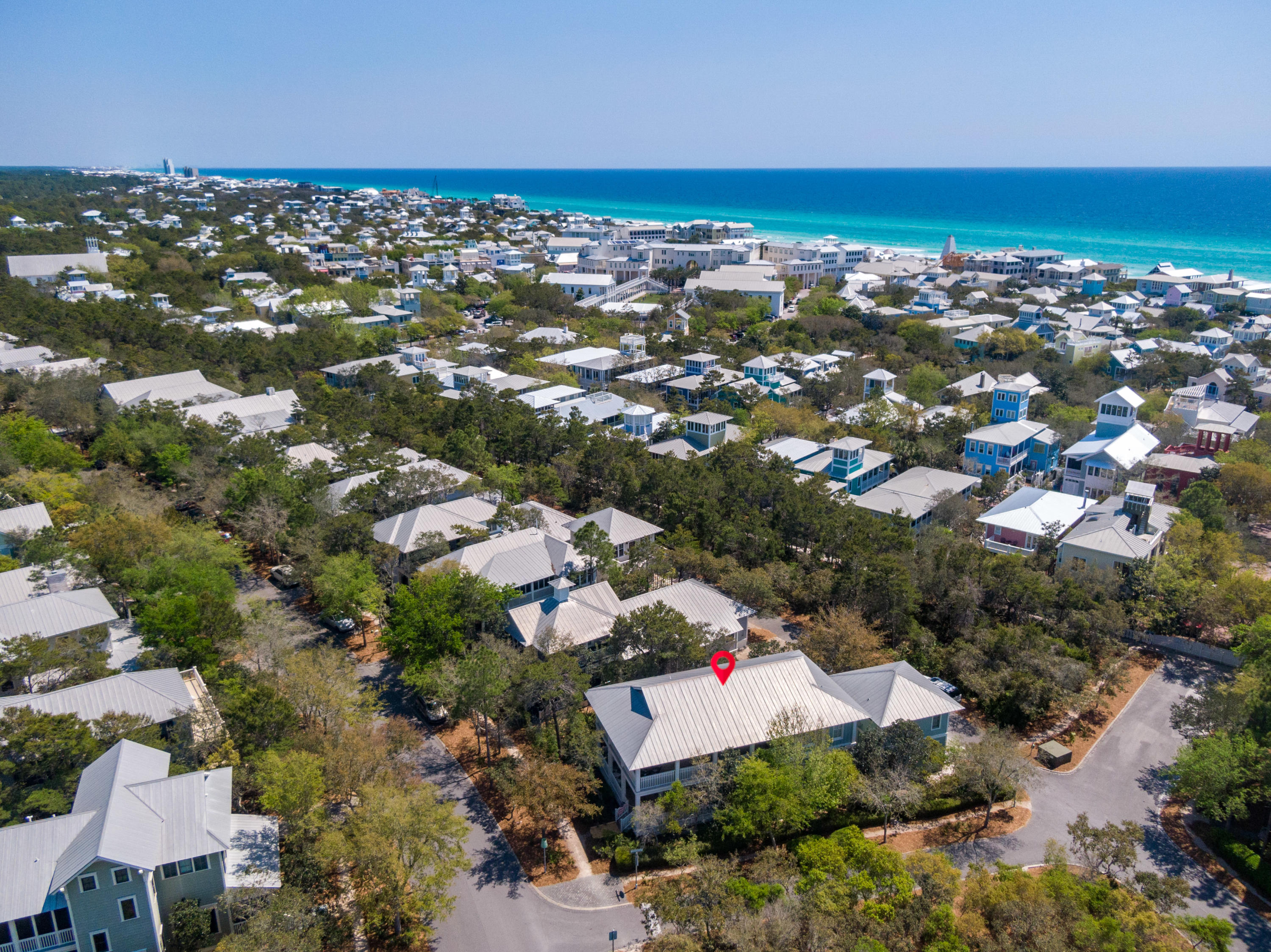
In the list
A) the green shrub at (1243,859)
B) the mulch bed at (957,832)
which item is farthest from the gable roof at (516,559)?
the green shrub at (1243,859)

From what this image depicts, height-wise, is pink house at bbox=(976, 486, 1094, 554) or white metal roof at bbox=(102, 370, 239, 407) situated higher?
white metal roof at bbox=(102, 370, 239, 407)

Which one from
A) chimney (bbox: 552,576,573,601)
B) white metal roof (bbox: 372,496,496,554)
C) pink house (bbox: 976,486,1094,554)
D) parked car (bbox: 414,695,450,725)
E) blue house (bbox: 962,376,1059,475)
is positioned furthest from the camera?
blue house (bbox: 962,376,1059,475)

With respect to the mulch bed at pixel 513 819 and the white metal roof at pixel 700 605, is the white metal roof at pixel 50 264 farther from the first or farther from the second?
the white metal roof at pixel 700 605

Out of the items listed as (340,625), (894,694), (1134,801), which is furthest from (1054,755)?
(340,625)

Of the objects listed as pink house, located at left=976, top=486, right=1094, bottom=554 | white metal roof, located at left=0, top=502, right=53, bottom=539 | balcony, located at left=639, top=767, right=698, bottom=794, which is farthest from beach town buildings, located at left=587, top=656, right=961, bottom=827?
white metal roof, located at left=0, top=502, right=53, bottom=539

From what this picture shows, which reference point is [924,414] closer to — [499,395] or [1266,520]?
[1266,520]

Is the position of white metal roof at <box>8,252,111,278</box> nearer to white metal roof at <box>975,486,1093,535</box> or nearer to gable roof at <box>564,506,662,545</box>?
gable roof at <box>564,506,662,545</box>

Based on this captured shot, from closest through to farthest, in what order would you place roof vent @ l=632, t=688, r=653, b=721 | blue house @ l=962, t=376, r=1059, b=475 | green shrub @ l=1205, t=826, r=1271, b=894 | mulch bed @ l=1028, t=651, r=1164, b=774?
green shrub @ l=1205, t=826, r=1271, b=894 < roof vent @ l=632, t=688, r=653, b=721 < mulch bed @ l=1028, t=651, r=1164, b=774 < blue house @ l=962, t=376, r=1059, b=475
